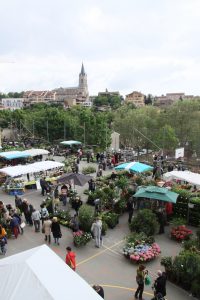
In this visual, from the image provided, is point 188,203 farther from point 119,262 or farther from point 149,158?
point 149,158

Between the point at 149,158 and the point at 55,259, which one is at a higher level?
the point at 55,259

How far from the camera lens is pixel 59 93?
19188 cm

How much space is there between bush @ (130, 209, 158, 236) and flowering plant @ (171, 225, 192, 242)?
781mm

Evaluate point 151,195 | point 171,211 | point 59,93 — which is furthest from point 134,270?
point 59,93

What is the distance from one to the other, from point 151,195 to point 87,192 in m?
5.59

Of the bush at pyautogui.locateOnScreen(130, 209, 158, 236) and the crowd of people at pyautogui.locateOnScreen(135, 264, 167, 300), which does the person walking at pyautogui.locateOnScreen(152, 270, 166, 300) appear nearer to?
the crowd of people at pyautogui.locateOnScreen(135, 264, 167, 300)

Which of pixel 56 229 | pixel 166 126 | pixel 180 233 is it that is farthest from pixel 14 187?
pixel 166 126

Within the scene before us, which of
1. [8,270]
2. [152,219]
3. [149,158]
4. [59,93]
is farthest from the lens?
[59,93]

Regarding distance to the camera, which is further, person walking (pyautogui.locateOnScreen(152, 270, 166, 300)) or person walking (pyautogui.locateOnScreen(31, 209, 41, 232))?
person walking (pyautogui.locateOnScreen(31, 209, 41, 232))

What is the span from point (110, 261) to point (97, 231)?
4.08ft

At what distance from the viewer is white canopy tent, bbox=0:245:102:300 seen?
5.72m

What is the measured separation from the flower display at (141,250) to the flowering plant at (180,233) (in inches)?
57.4

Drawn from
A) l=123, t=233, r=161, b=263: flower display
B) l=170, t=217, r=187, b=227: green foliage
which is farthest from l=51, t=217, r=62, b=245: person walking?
l=170, t=217, r=187, b=227: green foliage

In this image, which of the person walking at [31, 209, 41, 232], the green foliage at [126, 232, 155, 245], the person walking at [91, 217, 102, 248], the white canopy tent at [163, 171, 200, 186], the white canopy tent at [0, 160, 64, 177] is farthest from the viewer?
the white canopy tent at [0, 160, 64, 177]
